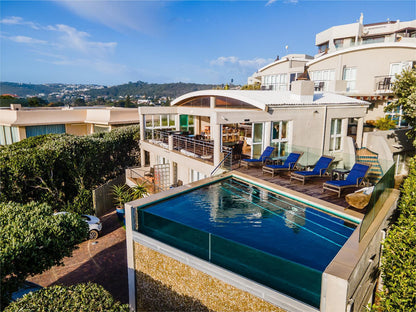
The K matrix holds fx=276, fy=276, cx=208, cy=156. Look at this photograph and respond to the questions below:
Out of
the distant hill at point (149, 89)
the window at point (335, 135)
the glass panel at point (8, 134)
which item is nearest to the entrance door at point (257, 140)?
the window at point (335, 135)

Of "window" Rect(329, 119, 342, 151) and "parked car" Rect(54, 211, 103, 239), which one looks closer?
"parked car" Rect(54, 211, 103, 239)

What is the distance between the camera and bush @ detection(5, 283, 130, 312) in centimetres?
562

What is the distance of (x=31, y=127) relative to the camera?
2720 centimetres

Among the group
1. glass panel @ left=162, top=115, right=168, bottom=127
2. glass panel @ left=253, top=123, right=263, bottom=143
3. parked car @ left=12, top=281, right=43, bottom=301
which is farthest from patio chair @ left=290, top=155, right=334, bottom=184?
glass panel @ left=162, top=115, right=168, bottom=127

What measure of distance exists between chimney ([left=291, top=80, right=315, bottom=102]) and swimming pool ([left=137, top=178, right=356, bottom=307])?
26.5 ft

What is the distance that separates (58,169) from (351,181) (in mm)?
17387

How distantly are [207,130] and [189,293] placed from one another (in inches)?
614

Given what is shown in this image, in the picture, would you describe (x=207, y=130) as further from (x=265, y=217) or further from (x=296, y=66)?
(x=296, y=66)

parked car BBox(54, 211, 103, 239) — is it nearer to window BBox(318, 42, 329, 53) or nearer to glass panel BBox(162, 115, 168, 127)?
glass panel BBox(162, 115, 168, 127)

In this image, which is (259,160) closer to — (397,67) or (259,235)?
(259,235)

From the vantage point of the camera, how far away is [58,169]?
18.5 meters

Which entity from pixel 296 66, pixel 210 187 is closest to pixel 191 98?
pixel 210 187

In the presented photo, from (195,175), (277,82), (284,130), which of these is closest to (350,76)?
(277,82)

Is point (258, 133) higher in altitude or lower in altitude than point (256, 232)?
higher
